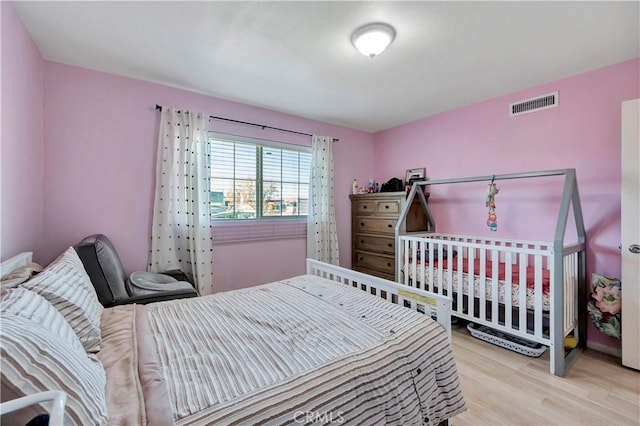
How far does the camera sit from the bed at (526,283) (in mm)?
1997

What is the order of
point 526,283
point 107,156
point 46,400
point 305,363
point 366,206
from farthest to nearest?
point 366,206 → point 107,156 → point 526,283 → point 305,363 → point 46,400

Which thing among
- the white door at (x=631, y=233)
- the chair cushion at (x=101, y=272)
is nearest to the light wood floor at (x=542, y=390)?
the white door at (x=631, y=233)

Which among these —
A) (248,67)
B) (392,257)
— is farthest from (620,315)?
(248,67)

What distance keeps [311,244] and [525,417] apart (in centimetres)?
255

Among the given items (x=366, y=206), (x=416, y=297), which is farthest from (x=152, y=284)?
(x=366, y=206)

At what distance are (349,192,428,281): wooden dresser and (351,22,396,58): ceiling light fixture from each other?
1803mm

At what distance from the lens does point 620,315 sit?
2.10m

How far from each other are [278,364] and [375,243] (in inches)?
110

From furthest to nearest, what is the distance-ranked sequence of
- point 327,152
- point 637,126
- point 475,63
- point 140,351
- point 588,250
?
point 327,152 → point 588,250 → point 475,63 → point 637,126 → point 140,351

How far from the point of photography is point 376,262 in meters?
3.66

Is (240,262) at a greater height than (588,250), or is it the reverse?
(588,250)

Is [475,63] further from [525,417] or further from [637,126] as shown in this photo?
[525,417]

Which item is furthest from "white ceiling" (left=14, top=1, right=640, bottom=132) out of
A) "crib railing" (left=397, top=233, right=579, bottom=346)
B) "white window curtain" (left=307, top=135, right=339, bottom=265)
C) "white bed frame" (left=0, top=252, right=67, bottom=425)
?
"white bed frame" (left=0, top=252, right=67, bottom=425)

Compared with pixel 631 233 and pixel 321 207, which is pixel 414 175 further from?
pixel 631 233
